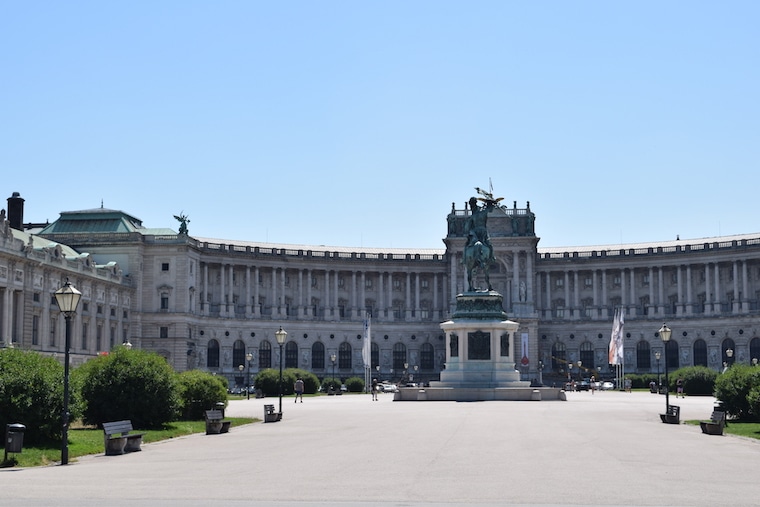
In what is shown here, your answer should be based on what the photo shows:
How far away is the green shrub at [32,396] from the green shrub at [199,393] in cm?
1571

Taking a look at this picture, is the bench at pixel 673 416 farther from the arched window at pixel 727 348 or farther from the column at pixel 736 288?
the arched window at pixel 727 348

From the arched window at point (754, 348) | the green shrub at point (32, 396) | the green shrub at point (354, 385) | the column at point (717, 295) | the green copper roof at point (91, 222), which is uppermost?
the green copper roof at point (91, 222)

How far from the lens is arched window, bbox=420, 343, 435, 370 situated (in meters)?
149

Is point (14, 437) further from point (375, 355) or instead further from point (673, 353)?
point (673, 353)

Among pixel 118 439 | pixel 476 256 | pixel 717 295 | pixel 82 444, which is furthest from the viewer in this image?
pixel 717 295

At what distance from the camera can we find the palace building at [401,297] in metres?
125

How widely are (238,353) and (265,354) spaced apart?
430 cm

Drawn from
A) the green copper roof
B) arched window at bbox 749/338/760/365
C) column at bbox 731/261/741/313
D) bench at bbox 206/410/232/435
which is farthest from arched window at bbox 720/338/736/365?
bench at bbox 206/410/232/435

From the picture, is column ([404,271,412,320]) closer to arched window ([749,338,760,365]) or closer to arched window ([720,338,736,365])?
arched window ([720,338,736,365])

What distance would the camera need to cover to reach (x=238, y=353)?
137625mm

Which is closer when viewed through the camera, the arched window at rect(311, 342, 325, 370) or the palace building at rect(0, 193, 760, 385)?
the palace building at rect(0, 193, 760, 385)

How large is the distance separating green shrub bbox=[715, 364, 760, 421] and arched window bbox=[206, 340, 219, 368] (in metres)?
91.1

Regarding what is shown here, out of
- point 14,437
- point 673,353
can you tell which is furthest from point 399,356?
point 14,437

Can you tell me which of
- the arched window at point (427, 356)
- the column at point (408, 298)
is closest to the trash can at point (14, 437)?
the arched window at point (427, 356)
